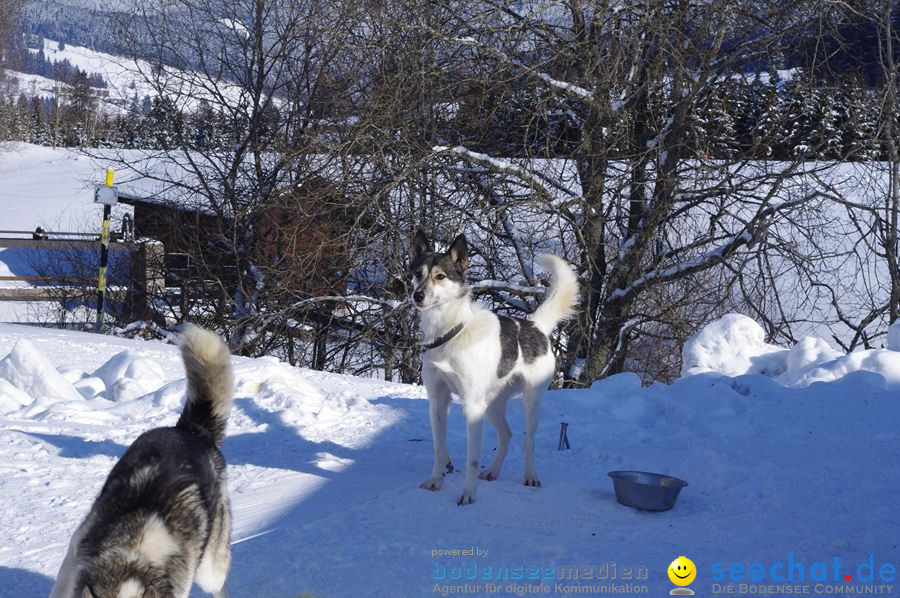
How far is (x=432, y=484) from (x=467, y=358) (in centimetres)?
87

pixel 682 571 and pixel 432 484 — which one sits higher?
pixel 682 571

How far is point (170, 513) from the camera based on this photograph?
10.0 ft

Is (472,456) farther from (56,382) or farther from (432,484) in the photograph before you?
(56,382)

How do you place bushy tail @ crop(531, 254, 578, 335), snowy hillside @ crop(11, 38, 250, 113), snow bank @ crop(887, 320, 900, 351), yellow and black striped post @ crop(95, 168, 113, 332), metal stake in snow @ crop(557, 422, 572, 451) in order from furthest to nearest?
snowy hillside @ crop(11, 38, 250, 113), yellow and black striped post @ crop(95, 168, 113, 332), snow bank @ crop(887, 320, 900, 351), metal stake in snow @ crop(557, 422, 572, 451), bushy tail @ crop(531, 254, 578, 335)

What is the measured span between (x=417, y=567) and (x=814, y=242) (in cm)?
972

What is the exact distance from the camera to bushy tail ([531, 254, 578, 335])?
6.08 meters

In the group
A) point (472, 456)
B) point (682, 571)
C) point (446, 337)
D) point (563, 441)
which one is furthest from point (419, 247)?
point (682, 571)

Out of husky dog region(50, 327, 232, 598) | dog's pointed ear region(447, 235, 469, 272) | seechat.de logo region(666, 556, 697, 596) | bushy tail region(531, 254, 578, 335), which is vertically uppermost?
dog's pointed ear region(447, 235, 469, 272)

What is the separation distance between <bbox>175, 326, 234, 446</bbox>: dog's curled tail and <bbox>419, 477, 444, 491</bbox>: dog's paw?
170cm

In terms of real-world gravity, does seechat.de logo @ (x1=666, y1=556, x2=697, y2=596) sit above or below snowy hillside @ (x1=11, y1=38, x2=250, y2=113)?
below

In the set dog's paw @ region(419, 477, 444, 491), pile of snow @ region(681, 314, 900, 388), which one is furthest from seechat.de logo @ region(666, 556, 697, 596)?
pile of snow @ region(681, 314, 900, 388)

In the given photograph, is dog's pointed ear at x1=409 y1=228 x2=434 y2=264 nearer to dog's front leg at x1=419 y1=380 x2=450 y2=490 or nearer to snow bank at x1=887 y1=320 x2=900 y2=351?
dog's front leg at x1=419 y1=380 x2=450 y2=490

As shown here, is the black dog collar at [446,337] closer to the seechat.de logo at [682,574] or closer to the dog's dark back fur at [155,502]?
the dog's dark back fur at [155,502]

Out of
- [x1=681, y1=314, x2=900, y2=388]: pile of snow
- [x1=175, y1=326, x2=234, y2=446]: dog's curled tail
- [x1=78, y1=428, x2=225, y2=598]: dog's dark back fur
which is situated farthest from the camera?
[x1=681, y1=314, x2=900, y2=388]: pile of snow
